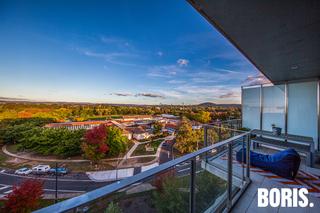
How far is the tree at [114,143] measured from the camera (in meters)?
21.6

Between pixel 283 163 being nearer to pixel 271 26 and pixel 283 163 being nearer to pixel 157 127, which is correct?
pixel 271 26

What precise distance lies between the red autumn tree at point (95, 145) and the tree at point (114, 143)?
79 centimetres

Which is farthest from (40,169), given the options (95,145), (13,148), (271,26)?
(271,26)

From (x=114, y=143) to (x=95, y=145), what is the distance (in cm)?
277

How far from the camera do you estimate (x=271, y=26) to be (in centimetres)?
230

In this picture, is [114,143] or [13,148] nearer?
[114,143]

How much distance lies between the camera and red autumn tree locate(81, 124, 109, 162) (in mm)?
19203

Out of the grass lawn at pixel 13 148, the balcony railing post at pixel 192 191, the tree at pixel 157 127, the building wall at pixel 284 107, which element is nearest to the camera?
the balcony railing post at pixel 192 191

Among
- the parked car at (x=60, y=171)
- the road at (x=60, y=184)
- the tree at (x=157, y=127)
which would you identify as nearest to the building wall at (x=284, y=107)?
the road at (x=60, y=184)

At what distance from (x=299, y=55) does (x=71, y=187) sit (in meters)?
17.4

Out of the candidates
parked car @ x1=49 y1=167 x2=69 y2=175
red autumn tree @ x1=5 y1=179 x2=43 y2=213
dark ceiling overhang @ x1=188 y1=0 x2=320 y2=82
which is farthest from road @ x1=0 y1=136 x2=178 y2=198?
dark ceiling overhang @ x1=188 y1=0 x2=320 y2=82

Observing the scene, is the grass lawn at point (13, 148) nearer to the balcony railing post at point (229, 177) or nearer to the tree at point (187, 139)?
the tree at point (187, 139)

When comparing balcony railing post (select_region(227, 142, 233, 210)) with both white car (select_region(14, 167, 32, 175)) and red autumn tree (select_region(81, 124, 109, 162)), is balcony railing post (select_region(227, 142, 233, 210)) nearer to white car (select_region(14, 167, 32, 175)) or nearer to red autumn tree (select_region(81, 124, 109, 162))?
red autumn tree (select_region(81, 124, 109, 162))

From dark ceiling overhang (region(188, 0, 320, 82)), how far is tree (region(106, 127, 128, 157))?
21.2 m
